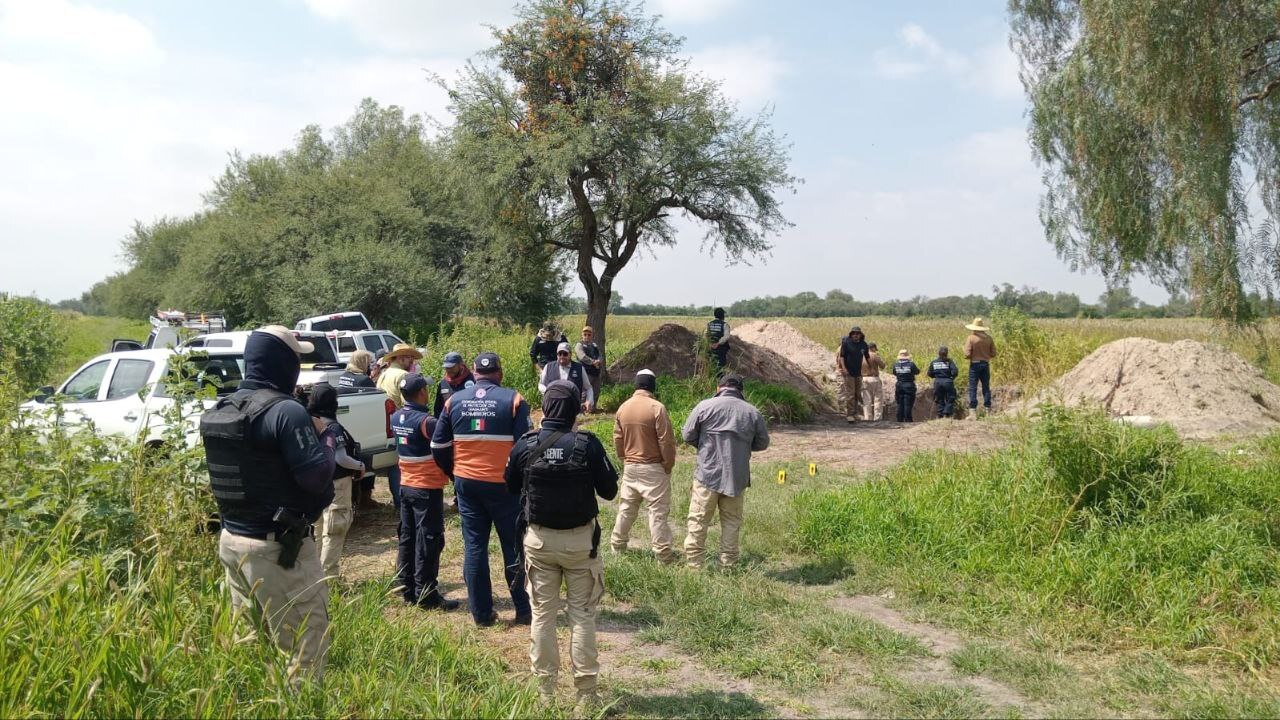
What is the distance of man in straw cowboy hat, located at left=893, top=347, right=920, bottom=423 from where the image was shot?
52.9 feet

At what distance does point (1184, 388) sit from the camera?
44.3 ft

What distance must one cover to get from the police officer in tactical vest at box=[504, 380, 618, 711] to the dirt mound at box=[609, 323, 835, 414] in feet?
40.3

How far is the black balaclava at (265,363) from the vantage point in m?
3.99

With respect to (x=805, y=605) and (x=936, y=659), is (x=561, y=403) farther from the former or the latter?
(x=936, y=659)

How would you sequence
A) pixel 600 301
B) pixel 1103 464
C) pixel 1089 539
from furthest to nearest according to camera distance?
pixel 600 301 < pixel 1103 464 < pixel 1089 539

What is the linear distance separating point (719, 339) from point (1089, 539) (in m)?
10.4

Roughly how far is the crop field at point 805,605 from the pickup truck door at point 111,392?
254 centimetres

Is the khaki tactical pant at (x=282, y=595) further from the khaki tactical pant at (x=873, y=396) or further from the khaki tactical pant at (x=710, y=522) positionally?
the khaki tactical pant at (x=873, y=396)

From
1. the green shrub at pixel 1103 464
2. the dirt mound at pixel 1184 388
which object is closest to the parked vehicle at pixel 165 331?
the green shrub at pixel 1103 464

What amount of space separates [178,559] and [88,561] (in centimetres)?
53

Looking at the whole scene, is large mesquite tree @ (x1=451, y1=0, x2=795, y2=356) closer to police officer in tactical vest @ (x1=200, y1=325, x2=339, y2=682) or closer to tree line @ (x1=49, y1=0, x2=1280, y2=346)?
tree line @ (x1=49, y1=0, x2=1280, y2=346)

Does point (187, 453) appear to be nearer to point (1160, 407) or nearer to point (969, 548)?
point (969, 548)

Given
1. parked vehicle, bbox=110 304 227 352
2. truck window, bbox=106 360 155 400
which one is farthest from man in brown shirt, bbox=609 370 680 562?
parked vehicle, bbox=110 304 227 352

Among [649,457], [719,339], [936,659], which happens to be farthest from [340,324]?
[936,659]
